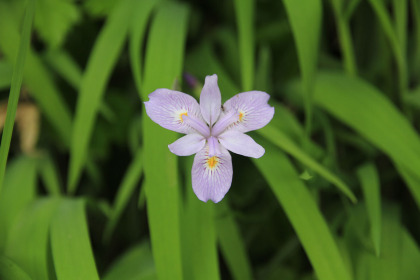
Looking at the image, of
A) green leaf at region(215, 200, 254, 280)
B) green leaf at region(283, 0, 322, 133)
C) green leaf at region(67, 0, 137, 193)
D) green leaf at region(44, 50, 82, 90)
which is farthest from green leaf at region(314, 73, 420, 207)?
green leaf at region(44, 50, 82, 90)

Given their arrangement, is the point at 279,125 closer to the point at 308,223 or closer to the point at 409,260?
the point at 308,223

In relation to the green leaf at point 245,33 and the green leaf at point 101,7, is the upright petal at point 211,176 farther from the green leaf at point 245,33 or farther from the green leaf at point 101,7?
the green leaf at point 101,7

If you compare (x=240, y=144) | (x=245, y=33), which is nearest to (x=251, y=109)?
(x=240, y=144)

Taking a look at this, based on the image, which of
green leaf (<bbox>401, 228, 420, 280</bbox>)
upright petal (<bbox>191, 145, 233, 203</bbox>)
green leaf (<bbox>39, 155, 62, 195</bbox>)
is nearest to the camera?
upright petal (<bbox>191, 145, 233, 203</bbox>)

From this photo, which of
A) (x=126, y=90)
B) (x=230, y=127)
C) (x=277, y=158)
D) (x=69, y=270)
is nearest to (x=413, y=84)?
(x=277, y=158)

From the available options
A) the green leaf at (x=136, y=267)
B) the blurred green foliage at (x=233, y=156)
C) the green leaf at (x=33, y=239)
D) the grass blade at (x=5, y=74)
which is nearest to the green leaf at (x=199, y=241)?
the blurred green foliage at (x=233, y=156)

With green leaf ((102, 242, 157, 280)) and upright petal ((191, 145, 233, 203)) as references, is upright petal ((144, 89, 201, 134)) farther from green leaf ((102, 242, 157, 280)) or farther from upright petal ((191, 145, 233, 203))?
green leaf ((102, 242, 157, 280))
